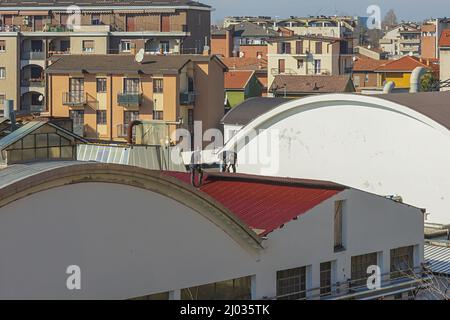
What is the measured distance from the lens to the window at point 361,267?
16.9m

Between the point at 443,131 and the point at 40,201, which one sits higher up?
the point at 443,131

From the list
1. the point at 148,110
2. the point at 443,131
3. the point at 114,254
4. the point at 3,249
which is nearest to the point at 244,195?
the point at 114,254

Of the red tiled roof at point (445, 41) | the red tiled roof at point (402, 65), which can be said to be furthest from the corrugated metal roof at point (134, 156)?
the red tiled roof at point (402, 65)

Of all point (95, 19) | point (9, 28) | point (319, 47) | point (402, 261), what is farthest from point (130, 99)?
point (402, 261)

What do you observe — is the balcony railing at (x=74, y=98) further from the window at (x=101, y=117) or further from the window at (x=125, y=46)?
the window at (x=125, y=46)

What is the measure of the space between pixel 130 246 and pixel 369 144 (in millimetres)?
12955

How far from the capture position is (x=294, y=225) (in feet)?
50.6

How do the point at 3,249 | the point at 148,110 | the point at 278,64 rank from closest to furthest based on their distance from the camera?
the point at 3,249
the point at 148,110
the point at 278,64

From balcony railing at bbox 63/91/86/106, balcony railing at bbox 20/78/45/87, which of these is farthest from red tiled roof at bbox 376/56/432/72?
balcony railing at bbox 63/91/86/106

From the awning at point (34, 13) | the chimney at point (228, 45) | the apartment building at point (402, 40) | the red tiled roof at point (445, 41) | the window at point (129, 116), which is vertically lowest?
the window at point (129, 116)

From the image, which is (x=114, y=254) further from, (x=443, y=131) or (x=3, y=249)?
(x=443, y=131)

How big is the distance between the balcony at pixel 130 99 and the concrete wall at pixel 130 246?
1211 inches
